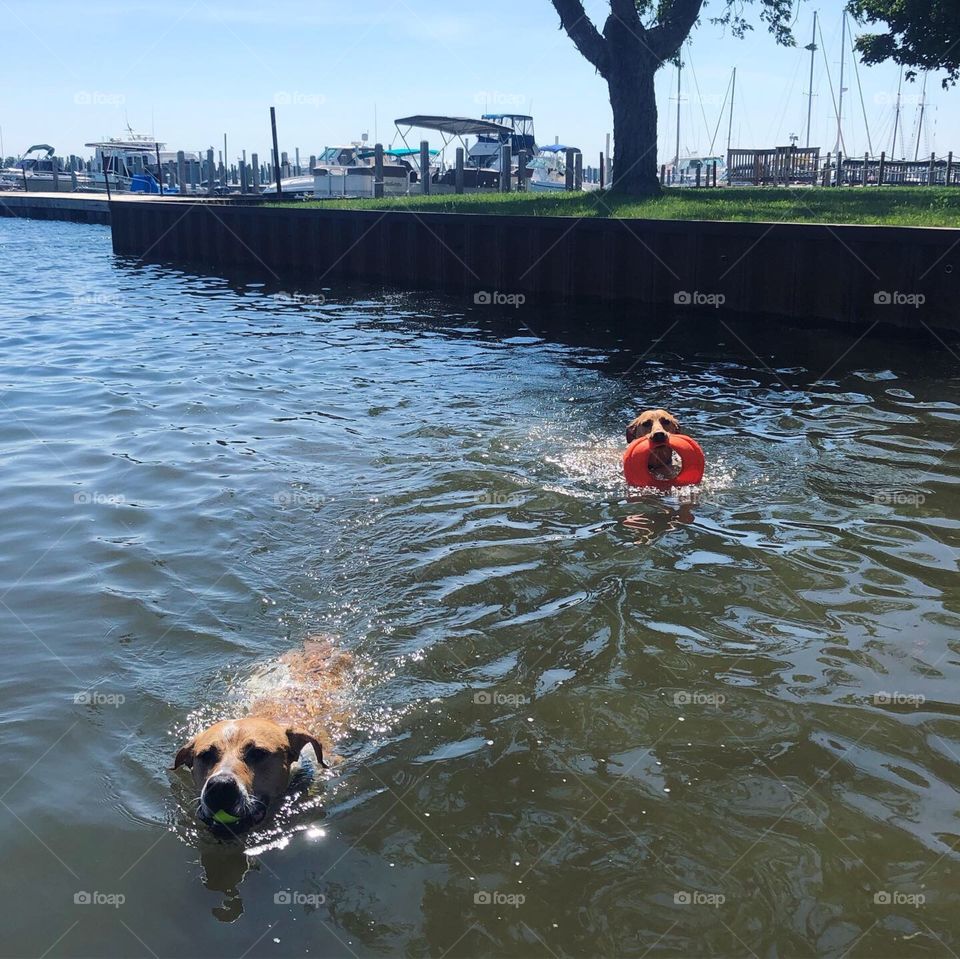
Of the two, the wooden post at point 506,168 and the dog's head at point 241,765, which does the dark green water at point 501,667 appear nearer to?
the dog's head at point 241,765

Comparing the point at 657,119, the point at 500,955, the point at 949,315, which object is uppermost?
the point at 657,119

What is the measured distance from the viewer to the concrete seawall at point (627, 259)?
15461mm

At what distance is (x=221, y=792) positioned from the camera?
4.38 m

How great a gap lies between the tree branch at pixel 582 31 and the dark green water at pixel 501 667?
17317 millimetres

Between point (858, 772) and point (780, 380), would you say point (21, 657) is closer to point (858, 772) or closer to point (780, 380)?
point (858, 772)

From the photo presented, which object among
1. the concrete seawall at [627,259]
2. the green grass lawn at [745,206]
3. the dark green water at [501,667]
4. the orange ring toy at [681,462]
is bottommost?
the dark green water at [501,667]

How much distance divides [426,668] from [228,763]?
1.72 metres

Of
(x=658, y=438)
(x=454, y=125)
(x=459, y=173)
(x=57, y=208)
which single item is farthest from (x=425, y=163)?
(x=658, y=438)

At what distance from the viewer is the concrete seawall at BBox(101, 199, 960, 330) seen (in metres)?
15.5

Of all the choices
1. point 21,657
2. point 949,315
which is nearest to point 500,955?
point 21,657

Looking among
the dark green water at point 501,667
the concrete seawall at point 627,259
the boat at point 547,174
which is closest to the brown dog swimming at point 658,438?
the dark green water at point 501,667

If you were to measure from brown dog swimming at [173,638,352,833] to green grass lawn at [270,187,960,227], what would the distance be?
14.2 metres

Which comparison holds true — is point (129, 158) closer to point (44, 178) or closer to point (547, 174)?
point (44, 178)

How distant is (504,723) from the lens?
5.42m
